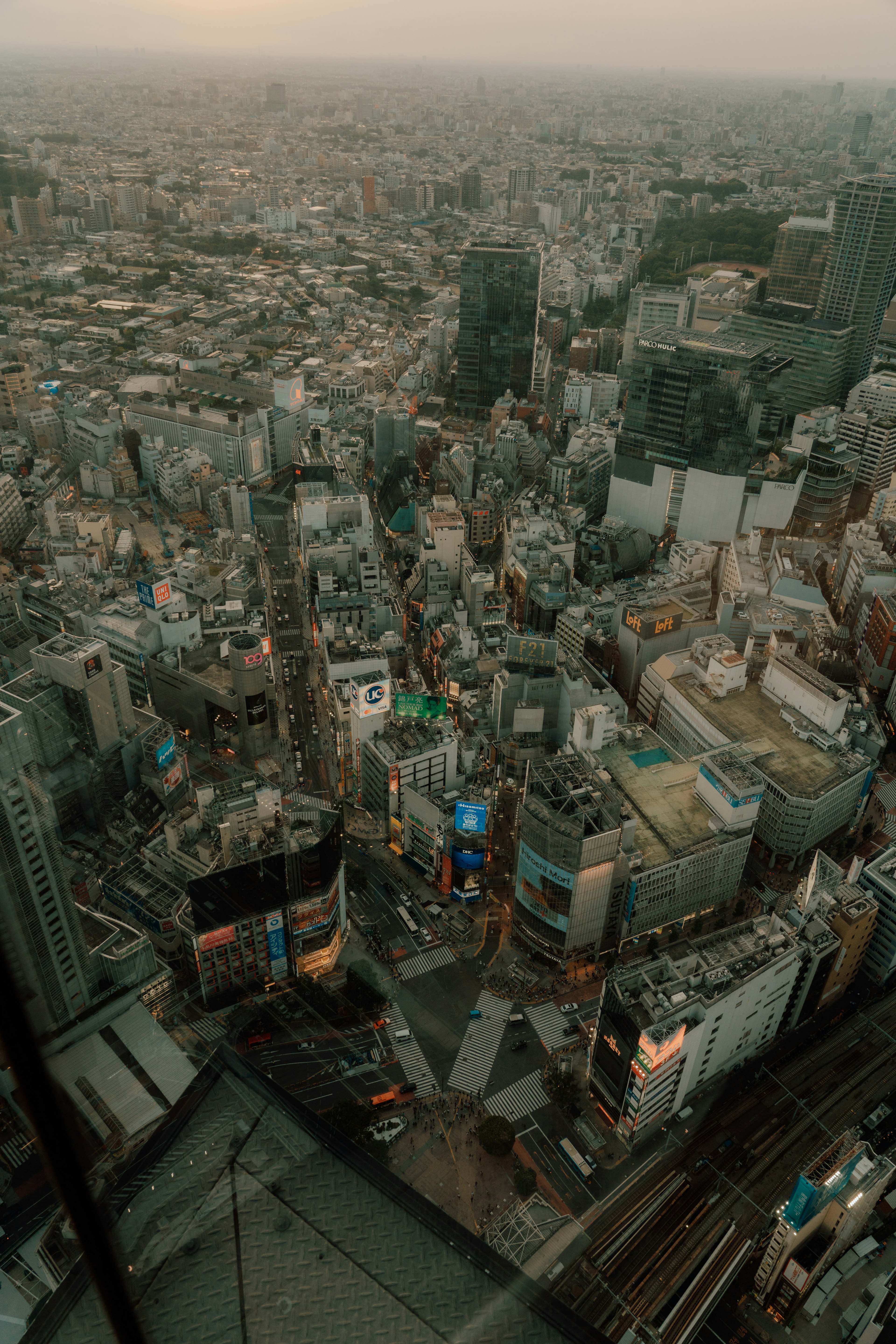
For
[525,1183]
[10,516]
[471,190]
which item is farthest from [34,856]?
[471,190]

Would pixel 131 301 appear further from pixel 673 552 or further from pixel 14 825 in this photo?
pixel 14 825

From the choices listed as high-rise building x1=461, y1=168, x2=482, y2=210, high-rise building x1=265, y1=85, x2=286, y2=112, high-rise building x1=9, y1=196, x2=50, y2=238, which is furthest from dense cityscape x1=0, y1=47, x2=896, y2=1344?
high-rise building x1=265, y1=85, x2=286, y2=112

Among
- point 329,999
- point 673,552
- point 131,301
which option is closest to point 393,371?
point 131,301

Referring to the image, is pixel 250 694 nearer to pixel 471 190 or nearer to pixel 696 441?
pixel 696 441

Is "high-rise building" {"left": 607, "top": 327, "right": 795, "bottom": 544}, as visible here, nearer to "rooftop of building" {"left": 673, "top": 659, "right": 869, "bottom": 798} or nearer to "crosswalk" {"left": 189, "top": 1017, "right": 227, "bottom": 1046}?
"rooftop of building" {"left": 673, "top": 659, "right": 869, "bottom": 798}

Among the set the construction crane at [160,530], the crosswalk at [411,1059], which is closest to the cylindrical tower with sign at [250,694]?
the crosswalk at [411,1059]

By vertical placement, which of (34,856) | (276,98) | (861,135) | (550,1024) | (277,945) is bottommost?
(550,1024)

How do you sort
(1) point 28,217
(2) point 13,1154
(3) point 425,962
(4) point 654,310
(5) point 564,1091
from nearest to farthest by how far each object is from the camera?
(2) point 13,1154 → (5) point 564,1091 → (3) point 425,962 → (4) point 654,310 → (1) point 28,217
